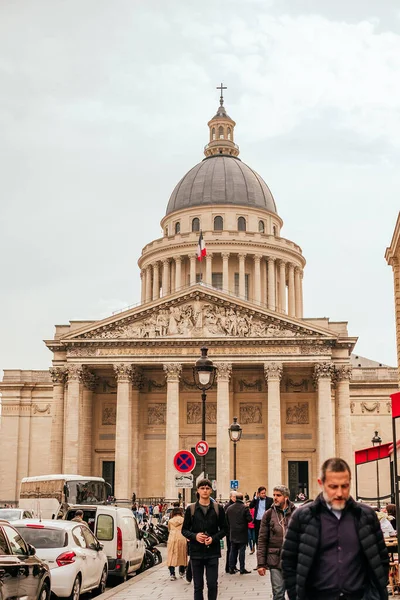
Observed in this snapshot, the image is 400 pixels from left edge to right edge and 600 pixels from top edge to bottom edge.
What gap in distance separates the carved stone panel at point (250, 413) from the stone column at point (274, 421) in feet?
15.4

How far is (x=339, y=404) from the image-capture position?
61906mm

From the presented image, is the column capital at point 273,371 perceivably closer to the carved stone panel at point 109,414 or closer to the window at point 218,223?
the carved stone panel at point 109,414

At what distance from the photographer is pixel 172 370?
6059 cm

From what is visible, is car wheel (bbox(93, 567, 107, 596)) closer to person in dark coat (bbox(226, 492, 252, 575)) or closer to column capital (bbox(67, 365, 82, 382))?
person in dark coat (bbox(226, 492, 252, 575))

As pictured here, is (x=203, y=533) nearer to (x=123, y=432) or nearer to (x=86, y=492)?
(x=86, y=492)

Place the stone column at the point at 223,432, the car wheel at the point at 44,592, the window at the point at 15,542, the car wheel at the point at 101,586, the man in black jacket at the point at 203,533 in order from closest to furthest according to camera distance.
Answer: the man in black jacket at the point at 203,533
the window at the point at 15,542
the car wheel at the point at 44,592
the car wheel at the point at 101,586
the stone column at the point at 223,432

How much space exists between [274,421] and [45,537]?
1752 inches

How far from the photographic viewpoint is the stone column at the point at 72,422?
197 ft

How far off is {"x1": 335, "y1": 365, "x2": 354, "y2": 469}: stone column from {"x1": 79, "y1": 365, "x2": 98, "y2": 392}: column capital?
17.8 meters

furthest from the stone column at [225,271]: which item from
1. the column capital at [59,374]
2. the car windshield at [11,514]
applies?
the car windshield at [11,514]

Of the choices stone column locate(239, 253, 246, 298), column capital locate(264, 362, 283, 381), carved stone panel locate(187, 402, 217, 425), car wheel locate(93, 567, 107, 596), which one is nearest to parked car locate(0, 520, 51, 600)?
car wheel locate(93, 567, 107, 596)

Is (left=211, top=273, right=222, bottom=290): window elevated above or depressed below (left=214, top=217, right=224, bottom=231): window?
below

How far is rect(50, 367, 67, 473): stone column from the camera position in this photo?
204 ft

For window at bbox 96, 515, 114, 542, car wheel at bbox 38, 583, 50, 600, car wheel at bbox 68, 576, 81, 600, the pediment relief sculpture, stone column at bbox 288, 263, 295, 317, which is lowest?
car wheel at bbox 68, 576, 81, 600
